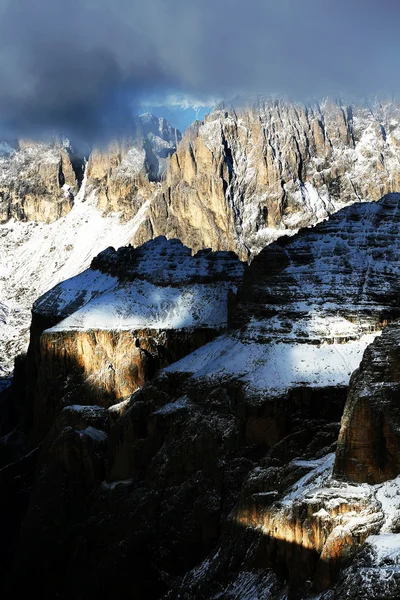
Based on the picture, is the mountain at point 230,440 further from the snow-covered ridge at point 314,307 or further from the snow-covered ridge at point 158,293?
the snow-covered ridge at point 158,293

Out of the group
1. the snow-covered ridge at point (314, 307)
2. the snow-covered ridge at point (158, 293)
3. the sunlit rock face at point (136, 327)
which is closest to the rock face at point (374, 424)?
the snow-covered ridge at point (314, 307)

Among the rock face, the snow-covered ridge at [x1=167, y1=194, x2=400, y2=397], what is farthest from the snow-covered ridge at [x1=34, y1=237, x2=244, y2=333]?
the rock face

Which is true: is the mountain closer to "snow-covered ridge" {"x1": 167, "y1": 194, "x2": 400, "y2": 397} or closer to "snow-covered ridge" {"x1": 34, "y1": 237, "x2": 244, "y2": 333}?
"snow-covered ridge" {"x1": 167, "y1": 194, "x2": 400, "y2": 397}

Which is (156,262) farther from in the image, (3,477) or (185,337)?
(3,477)

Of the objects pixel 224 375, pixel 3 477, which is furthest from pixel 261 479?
pixel 3 477

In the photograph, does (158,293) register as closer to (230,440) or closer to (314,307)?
(314,307)

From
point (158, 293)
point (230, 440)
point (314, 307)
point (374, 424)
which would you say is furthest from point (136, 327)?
point (374, 424)
